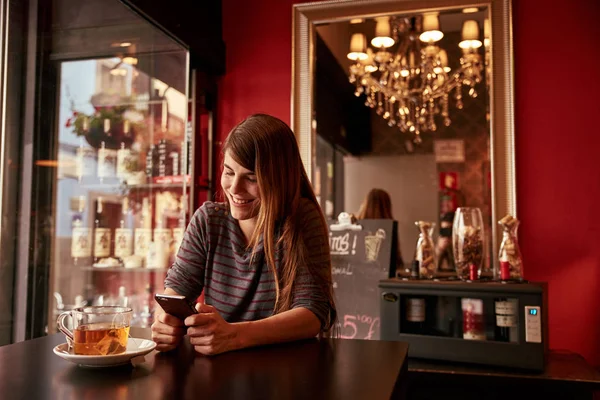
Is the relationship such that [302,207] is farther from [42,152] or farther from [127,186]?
[127,186]

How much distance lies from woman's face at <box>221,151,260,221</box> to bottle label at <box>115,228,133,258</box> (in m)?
1.50

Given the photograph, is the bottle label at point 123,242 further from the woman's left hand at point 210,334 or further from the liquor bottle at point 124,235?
the woman's left hand at point 210,334

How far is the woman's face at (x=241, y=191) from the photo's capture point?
1.38m

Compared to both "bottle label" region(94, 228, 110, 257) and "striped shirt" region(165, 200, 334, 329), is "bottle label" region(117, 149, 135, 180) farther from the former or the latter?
"striped shirt" region(165, 200, 334, 329)

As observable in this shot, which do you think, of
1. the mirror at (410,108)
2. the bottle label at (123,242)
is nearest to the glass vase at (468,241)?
the mirror at (410,108)

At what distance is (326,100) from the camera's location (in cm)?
289

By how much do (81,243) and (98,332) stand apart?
1.69 meters

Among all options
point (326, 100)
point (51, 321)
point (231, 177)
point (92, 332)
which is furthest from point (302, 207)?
point (326, 100)

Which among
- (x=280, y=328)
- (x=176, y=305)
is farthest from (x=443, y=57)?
(x=176, y=305)

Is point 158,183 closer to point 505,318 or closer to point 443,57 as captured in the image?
point 443,57

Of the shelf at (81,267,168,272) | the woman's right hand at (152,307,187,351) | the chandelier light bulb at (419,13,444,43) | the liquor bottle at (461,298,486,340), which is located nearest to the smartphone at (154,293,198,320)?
the woman's right hand at (152,307,187,351)

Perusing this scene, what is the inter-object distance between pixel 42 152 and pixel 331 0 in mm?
1648

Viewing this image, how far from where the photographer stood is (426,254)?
2363mm

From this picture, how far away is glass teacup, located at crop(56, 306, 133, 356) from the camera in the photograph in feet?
3.03
